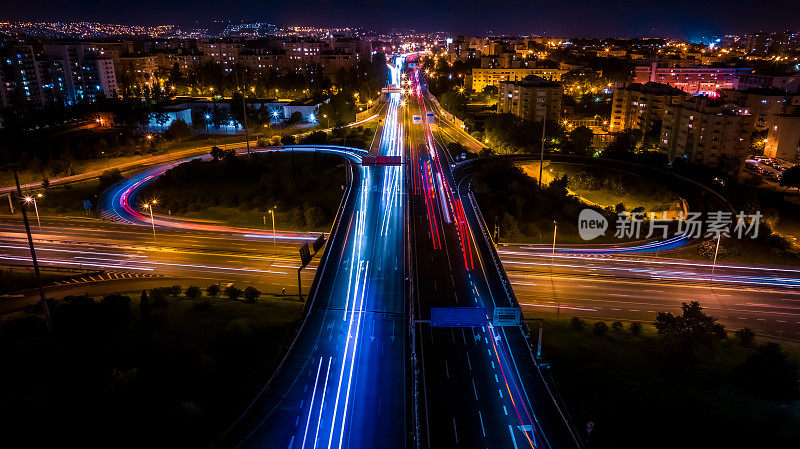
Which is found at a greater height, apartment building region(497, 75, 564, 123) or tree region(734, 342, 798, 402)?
apartment building region(497, 75, 564, 123)

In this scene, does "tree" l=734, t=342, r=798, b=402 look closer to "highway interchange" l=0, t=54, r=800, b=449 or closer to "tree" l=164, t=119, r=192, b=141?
"highway interchange" l=0, t=54, r=800, b=449

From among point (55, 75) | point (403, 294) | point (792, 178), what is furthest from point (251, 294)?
point (55, 75)

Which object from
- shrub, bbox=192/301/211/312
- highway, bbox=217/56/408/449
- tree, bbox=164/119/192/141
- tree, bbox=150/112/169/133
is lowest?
highway, bbox=217/56/408/449

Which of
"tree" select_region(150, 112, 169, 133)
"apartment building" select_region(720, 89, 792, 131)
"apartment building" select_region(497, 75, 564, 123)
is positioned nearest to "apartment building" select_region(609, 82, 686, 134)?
"apartment building" select_region(720, 89, 792, 131)

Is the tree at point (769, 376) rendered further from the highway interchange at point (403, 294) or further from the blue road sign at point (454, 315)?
the blue road sign at point (454, 315)

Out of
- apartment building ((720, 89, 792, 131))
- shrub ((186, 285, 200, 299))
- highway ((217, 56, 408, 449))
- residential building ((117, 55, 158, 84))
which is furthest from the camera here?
residential building ((117, 55, 158, 84))

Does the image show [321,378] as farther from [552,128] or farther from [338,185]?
[552,128]

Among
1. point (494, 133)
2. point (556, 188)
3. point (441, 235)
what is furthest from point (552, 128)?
point (441, 235)
